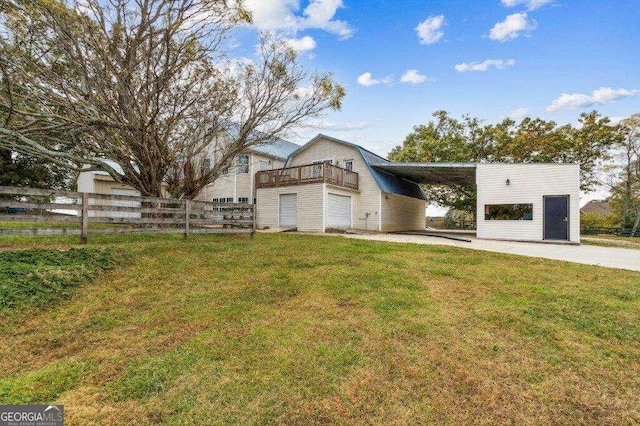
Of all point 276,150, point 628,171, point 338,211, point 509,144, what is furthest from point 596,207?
point 276,150

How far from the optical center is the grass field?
2.52 m

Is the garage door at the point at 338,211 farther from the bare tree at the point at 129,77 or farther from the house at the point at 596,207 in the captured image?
the house at the point at 596,207

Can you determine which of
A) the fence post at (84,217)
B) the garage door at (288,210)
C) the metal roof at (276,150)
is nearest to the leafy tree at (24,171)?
the metal roof at (276,150)

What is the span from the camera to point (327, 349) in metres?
3.34

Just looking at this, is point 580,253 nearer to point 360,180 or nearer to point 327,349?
point 327,349

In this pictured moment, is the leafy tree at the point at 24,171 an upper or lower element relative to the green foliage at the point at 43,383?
upper

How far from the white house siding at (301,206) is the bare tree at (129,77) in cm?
662

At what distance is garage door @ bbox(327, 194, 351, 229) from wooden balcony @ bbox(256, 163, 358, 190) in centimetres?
80

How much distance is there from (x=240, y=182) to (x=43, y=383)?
62.7ft

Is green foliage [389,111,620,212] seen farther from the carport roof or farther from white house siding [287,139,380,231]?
Result: white house siding [287,139,380,231]

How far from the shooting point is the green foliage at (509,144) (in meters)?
22.5

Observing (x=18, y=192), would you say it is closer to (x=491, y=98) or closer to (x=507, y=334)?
(x=507, y=334)

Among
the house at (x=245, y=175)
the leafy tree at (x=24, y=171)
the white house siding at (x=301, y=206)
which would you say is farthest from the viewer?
the house at (x=245, y=175)

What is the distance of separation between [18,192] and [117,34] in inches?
166
